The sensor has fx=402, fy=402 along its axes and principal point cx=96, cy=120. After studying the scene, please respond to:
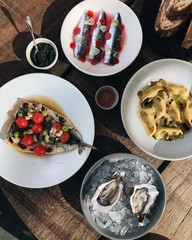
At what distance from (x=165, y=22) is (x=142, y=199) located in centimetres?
83

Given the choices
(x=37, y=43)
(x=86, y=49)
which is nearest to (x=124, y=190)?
(x=86, y=49)

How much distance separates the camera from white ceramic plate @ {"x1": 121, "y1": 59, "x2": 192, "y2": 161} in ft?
6.15

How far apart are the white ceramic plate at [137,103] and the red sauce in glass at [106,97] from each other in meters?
0.10

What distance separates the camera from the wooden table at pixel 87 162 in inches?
75.6

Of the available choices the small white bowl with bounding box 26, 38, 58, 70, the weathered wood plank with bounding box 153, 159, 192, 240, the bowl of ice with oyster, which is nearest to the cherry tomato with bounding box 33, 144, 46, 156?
the bowl of ice with oyster

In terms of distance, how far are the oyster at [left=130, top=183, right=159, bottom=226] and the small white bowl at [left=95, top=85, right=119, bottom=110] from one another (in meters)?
0.42

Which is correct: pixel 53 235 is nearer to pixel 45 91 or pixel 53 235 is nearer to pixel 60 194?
pixel 60 194

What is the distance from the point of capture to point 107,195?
5.90ft

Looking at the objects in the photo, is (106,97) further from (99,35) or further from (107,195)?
(107,195)

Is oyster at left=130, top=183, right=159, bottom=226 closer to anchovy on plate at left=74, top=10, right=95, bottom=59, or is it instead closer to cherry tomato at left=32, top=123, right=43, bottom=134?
cherry tomato at left=32, top=123, right=43, bottom=134

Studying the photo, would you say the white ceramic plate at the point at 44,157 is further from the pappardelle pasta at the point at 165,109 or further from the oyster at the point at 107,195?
the pappardelle pasta at the point at 165,109

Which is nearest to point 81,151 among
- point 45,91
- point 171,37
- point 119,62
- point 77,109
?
point 77,109

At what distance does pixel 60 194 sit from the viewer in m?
1.94

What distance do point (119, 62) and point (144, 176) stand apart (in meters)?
0.57
